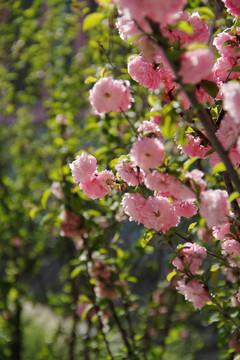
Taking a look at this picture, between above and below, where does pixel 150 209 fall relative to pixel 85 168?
below

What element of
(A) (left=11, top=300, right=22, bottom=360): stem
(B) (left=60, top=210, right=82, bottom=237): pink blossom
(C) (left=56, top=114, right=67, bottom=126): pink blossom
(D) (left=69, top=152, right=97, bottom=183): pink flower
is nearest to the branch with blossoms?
(D) (left=69, top=152, right=97, bottom=183): pink flower

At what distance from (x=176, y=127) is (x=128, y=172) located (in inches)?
9.4

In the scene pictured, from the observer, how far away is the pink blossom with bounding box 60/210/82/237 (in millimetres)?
2162

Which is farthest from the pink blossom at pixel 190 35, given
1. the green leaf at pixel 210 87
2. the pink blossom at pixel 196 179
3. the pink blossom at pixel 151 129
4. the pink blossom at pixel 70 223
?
the pink blossom at pixel 70 223

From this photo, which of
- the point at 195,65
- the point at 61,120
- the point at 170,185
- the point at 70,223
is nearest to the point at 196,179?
the point at 170,185

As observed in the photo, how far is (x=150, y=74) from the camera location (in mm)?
1211

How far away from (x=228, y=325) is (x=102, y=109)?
1.03 meters

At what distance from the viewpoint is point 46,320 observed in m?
5.08

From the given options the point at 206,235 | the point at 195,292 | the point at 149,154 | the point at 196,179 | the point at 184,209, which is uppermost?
the point at 149,154

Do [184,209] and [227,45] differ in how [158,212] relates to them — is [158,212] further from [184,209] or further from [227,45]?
[227,45]

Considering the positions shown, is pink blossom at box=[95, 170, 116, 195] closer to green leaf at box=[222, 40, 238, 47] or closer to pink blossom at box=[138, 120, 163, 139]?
pink blossom at box=[138, 120, 163, 139]

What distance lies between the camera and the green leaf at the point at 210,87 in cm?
115

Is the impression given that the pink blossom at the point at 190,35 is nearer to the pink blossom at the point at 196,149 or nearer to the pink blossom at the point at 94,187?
the pink blossom at the point at 196,149

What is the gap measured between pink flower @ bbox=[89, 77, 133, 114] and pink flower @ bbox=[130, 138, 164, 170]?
181 millimetres
